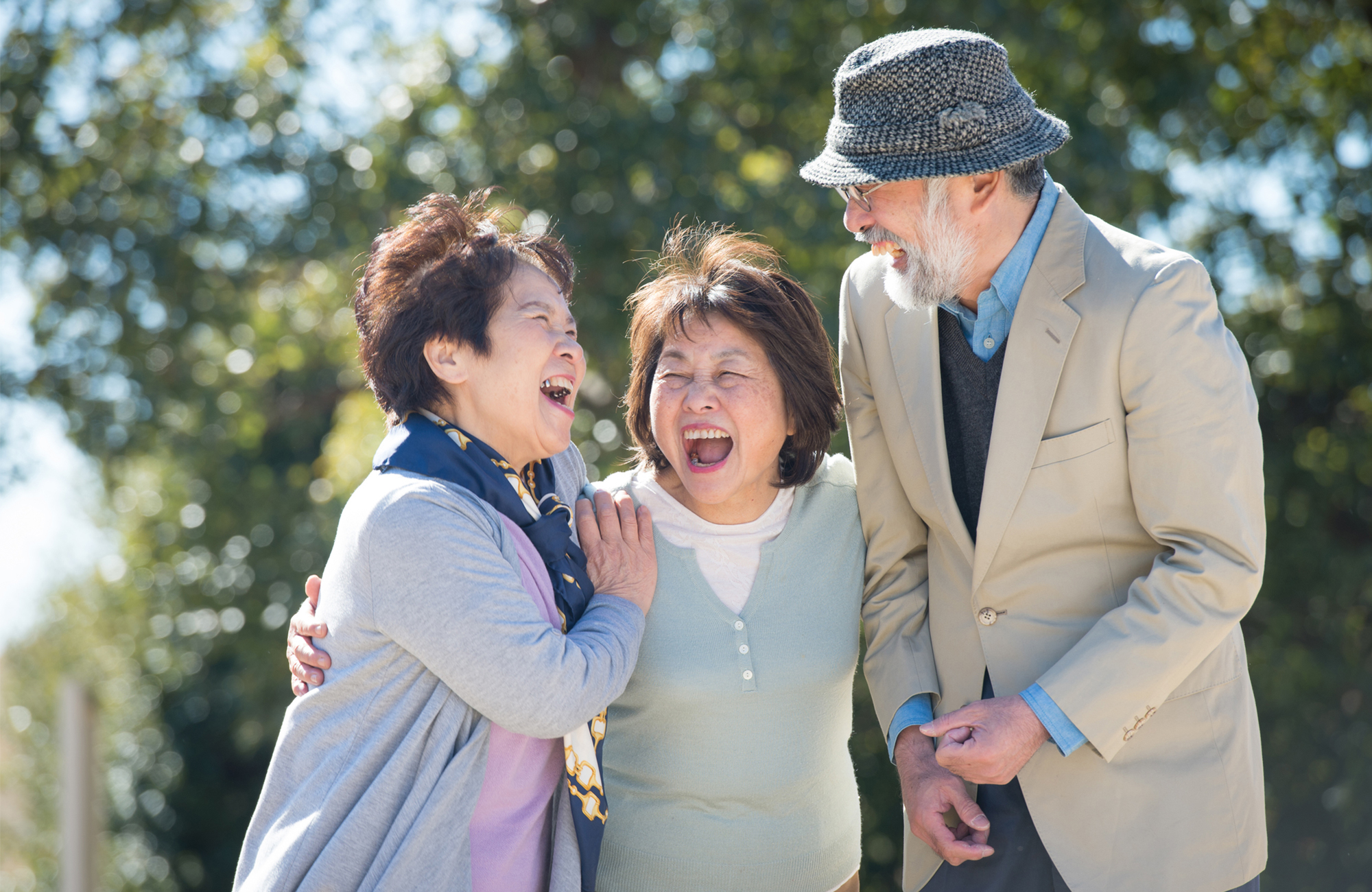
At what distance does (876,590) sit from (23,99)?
6931 mm

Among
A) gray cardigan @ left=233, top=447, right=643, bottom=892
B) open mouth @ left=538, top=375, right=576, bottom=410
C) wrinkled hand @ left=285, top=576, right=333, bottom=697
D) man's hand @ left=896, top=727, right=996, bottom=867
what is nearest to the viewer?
gray cardigan @ left=233, top=447, right=643, bottom=892

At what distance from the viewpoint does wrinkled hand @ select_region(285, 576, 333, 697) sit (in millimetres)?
2121

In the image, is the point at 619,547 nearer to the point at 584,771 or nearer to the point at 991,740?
the point at 584,771

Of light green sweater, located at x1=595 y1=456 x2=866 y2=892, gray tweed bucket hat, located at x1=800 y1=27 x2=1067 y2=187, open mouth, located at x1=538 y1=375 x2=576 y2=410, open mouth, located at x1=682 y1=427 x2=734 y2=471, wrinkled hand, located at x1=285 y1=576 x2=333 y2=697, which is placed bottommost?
light green sweater, located at x1=595 y1=456 x2=866 y2=892

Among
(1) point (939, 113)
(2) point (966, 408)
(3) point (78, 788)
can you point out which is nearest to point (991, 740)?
(2) point (966, 408)

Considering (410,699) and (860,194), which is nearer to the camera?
(410,699)

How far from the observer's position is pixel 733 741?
2436 mm

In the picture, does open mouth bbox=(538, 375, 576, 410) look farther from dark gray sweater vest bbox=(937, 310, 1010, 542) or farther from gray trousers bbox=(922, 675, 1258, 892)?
gray trousers bbox=(922, 675, 1258, 892)

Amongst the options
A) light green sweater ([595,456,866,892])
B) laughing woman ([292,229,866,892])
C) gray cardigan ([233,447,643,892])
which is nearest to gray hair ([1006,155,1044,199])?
laughing woman ([292,229,866,892])

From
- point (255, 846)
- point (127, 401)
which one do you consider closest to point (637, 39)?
point (127, 401)

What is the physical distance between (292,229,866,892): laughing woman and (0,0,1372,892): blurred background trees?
366 cm

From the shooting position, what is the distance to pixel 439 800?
1993 millimetres

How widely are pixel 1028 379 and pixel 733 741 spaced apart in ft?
3.12

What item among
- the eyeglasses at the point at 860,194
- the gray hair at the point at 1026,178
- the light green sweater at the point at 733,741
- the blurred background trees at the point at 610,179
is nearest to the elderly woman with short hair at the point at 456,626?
the light green sweater at the point at 733,741
